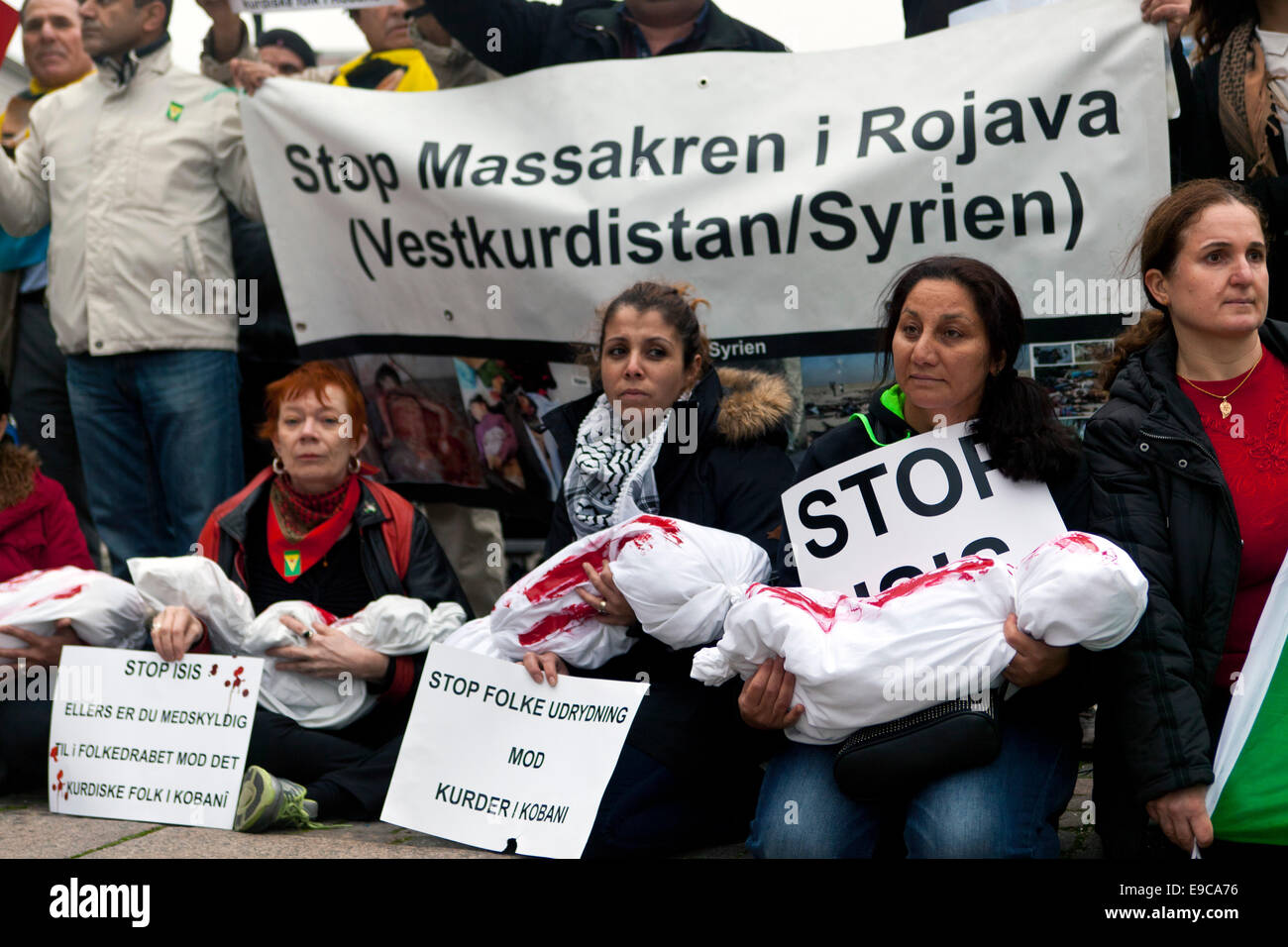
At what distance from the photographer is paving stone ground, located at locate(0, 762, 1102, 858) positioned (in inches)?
142

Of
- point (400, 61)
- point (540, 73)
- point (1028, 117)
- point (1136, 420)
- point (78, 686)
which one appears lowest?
point (78, 686)

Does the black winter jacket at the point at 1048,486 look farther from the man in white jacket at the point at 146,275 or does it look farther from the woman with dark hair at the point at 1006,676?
the man in white jacket at the point at 146,275

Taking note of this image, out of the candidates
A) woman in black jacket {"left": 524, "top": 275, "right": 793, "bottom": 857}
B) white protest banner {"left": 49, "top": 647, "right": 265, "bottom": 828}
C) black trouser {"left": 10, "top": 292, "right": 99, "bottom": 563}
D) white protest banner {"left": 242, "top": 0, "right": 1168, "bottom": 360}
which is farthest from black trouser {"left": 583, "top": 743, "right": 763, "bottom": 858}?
black trouser {"left": 10, "top": 292, "right": 99, "bottom": 563}

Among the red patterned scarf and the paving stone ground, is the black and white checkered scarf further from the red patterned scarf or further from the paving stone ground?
the paving stone ground

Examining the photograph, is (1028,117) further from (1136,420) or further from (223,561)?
(223,561)

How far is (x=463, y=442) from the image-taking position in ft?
16.9

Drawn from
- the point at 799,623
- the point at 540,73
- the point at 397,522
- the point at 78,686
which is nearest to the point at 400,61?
the point at 540,73

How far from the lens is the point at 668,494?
3.94m

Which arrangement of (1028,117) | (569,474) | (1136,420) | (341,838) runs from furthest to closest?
1. (1028,117)
2. (569,474)
3. (341,838)
4. (1136,420)

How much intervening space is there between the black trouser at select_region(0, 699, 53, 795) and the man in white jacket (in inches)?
42.3

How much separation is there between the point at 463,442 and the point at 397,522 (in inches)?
32.2

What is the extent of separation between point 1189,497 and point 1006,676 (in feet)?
1.89

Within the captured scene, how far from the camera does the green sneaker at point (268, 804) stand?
3771 mm

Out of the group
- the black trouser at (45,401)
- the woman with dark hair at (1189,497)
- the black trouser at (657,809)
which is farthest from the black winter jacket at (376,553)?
the woman with dark hair at (1189,497)
